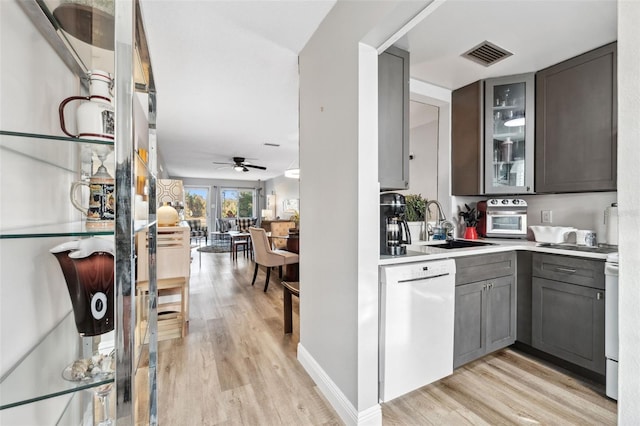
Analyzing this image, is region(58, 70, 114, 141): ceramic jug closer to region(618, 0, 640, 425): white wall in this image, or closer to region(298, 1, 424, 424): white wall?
region(298, 1, 424, 424): white wall

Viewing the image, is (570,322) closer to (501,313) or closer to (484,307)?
(501,313)

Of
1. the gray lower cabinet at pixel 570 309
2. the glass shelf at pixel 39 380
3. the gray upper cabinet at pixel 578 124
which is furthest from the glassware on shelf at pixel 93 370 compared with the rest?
the gray upper cabinet at pixel 578 124

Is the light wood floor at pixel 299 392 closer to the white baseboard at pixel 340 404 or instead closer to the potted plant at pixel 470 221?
the white baseboard at pixel 340 404

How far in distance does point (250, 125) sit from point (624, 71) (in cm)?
403

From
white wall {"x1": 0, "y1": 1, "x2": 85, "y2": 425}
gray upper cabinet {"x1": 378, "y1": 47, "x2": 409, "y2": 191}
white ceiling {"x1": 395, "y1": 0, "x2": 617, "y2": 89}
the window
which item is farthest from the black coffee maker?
the window

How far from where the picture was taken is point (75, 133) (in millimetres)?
822

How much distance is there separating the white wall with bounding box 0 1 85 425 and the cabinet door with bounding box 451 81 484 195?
2857 millimetres

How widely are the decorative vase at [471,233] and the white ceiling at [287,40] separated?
4.60 ft

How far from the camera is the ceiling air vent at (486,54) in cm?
206

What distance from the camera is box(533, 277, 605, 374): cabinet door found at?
1.83 metres

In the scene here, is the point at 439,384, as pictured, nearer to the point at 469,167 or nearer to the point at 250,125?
the point at 469,167

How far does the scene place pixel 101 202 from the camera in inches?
28.7

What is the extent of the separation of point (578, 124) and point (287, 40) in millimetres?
2368

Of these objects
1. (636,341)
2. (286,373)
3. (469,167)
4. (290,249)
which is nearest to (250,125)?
(290,249)
